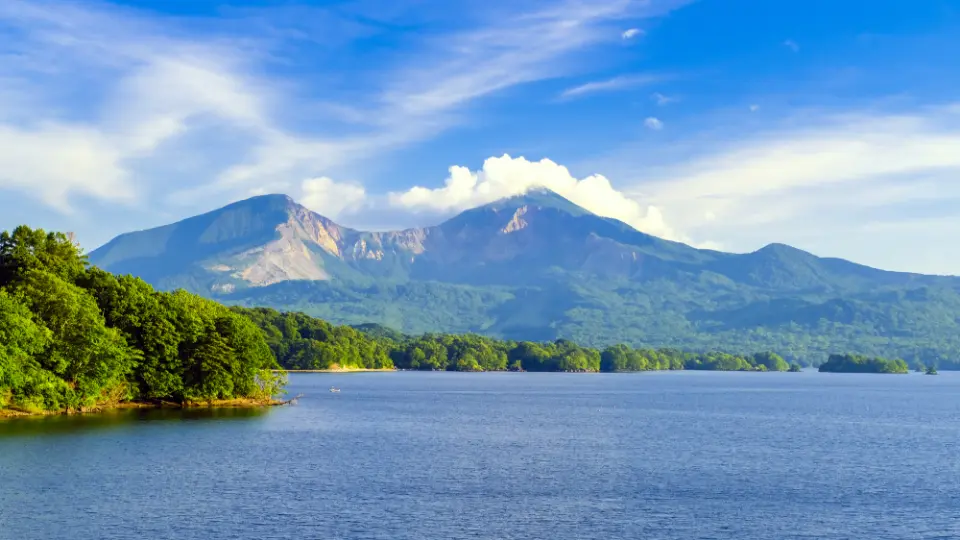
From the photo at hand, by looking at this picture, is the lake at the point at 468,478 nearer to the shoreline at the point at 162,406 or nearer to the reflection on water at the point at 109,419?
the reflection on water at the point at 109,419

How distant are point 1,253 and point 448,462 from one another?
68402mm

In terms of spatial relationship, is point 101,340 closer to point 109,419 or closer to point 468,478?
point 109,419

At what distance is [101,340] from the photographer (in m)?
102

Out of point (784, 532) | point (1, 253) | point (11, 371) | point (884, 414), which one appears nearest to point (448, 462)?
point (784, 532)

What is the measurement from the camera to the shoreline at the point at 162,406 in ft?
328

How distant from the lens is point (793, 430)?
362 feet

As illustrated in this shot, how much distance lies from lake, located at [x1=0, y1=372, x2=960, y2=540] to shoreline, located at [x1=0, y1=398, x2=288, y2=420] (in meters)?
3.43

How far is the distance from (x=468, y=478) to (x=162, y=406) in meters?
66.3

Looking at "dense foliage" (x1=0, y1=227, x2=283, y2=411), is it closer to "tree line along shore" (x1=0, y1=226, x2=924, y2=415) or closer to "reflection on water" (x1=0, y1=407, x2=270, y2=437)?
"tree line along shore" (x1=0, y1=226, x2=924, y2=415)

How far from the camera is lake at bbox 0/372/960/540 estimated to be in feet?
172

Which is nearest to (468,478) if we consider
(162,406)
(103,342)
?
(103,342)

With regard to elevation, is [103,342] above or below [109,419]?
above

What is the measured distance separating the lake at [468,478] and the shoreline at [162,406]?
135 inches

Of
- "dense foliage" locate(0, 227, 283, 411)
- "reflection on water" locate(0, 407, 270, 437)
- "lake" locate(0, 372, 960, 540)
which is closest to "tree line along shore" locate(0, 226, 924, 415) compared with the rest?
"dense foliage" locate(0, 227, 283, 411)
